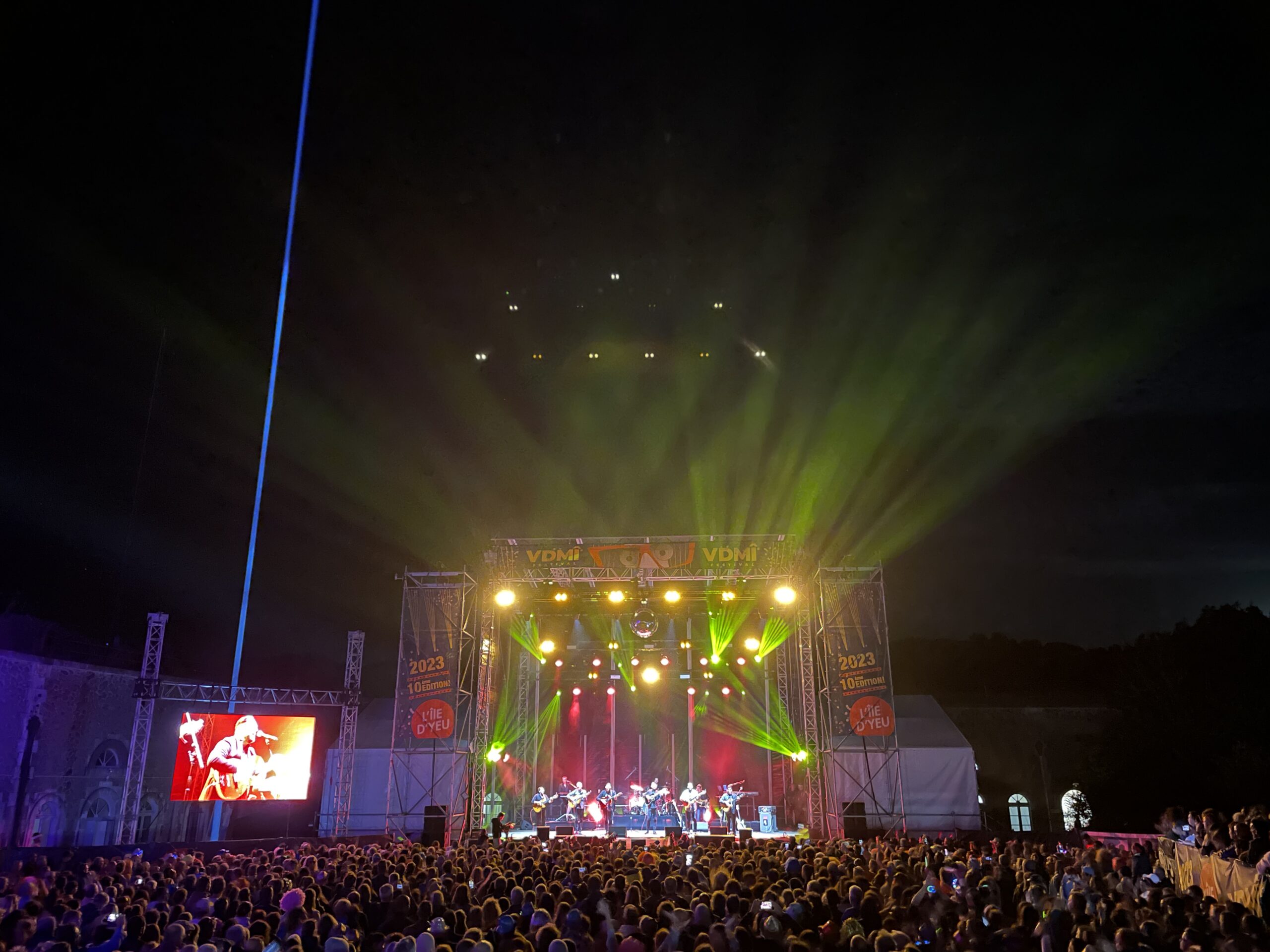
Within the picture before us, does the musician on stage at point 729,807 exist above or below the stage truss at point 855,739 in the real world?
below

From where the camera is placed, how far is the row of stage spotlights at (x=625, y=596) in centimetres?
2195

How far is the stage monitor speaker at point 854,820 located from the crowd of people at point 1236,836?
8.27 meters

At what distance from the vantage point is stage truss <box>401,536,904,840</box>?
872 inches

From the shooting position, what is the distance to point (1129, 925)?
6383 mm

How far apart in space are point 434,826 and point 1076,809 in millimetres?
21862

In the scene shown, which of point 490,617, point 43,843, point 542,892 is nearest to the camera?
point 542,892

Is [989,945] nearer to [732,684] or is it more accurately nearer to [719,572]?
[719,572]

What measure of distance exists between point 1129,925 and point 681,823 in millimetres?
21338

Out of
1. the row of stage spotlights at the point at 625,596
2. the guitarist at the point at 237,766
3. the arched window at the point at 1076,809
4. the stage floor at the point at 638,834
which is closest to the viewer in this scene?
the row of stage spotlights at the point at 625,596

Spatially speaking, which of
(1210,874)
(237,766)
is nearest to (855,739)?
(1210,874)

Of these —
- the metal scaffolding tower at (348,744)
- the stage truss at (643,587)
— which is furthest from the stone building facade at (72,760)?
the stage truss at (643,587)

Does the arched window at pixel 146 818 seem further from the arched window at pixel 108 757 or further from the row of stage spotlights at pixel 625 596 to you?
the row of stage spotlights at pixel 625 596

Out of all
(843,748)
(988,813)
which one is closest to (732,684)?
(843,748)

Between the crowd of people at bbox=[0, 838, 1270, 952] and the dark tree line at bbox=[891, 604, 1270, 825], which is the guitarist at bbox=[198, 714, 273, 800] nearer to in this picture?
the crowd of people at bbox=[0, 838, 1270, 952]
